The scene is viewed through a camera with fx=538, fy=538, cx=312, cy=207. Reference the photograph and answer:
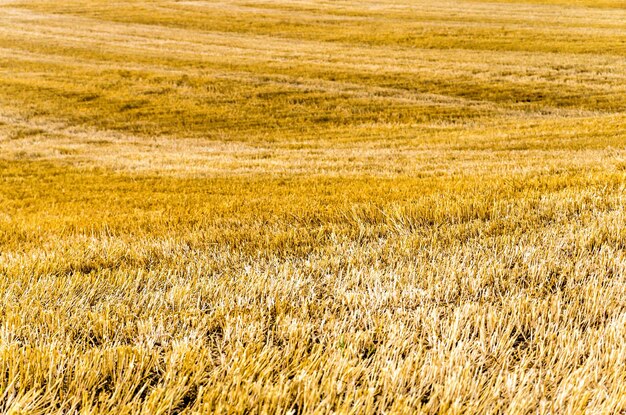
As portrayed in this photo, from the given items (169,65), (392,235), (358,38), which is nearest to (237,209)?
(392,235)

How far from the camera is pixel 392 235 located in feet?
10.5

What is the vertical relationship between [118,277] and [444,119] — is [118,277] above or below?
above

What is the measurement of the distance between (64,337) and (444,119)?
2466 cm

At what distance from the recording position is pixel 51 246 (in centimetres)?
368

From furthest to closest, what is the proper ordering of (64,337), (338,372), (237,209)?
1. (237,209)
2. (64,337)
3. (338,372)

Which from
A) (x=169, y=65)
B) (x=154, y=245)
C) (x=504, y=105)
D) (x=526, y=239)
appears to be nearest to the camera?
(x=526, y=239)

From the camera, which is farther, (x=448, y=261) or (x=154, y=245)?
(x=154, y=245)

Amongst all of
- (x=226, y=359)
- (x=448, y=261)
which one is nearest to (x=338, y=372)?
(x=226, y=359)

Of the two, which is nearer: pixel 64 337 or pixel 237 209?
pixel 64 337

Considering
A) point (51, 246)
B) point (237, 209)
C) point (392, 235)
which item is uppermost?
point (392, 235)

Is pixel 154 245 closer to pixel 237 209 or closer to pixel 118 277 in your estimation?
pixel 118 277

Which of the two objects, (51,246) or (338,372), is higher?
(338,372)

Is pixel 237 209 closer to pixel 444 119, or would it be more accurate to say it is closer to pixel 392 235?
pixel 392 235

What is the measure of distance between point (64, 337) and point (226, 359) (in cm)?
58
